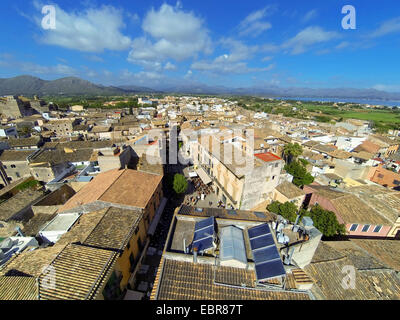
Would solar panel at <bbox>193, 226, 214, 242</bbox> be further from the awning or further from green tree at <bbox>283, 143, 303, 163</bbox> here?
green tree at <bbox>283, 143, 303, 163</bbox>

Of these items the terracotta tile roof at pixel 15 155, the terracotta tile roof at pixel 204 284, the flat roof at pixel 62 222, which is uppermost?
the terracotta tile roof at pixel 204 284

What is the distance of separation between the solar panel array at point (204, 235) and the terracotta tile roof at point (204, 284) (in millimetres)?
869

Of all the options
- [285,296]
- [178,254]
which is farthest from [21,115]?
[285,296]

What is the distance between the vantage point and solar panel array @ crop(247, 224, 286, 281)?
7.91 m

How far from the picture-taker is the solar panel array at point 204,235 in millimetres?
9225

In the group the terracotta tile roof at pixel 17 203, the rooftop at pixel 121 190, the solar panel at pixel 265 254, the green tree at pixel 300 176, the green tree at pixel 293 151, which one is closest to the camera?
the solar panel at pixel 265 254

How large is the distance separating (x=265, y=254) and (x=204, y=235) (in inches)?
127

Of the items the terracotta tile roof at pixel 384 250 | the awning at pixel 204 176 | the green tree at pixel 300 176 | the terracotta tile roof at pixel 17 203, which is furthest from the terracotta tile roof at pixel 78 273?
the green tree at pixel 300 176

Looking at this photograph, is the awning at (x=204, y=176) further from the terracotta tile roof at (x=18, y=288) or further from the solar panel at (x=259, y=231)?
the terracotta tile roof at (x=18, y=288)

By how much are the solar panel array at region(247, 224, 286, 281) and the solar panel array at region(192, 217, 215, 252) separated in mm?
2251

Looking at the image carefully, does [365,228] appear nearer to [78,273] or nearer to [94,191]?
[78,273]

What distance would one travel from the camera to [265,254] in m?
8.79

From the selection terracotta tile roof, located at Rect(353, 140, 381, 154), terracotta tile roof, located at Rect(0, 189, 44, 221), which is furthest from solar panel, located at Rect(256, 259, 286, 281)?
terracotta tile roof, located at Rect(353, 140, 381, 154)

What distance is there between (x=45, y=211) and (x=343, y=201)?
3223cm
